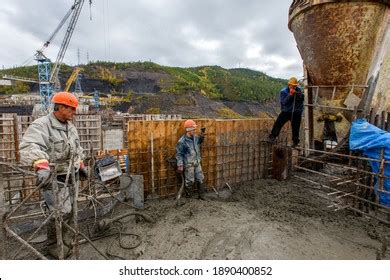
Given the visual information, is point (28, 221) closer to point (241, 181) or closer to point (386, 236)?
point (241, 181)

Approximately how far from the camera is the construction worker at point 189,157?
544 centimetres

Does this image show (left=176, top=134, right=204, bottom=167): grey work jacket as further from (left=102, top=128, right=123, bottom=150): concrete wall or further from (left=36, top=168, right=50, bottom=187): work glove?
(left=102, top=128, right=123, bottom=150): concrete wall

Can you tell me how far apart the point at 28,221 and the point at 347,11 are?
25.0 ft

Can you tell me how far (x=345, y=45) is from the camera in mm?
5637

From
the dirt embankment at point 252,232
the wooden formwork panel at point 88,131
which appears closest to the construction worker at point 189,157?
the dirt embankment at point 252,232

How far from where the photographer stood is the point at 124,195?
5125 millimetres

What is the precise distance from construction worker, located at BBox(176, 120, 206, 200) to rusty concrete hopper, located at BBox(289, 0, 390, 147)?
10.3ft

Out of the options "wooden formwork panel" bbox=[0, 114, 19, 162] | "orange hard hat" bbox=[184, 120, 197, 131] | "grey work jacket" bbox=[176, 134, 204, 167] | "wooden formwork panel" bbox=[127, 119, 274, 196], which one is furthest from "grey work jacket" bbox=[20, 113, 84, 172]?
"wooden formwork panel" bbox=[0, 114, 19, 162]

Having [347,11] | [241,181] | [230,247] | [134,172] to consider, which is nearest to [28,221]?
[134,172]

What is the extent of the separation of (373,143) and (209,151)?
10.9 feet

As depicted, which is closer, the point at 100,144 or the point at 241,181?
the point at 241,181

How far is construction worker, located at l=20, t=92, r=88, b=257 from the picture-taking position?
2.87 m

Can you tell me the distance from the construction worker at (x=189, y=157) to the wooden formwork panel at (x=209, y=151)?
31cm

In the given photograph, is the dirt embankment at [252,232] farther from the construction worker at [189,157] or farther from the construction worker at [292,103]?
the construction worker at [292,103]
